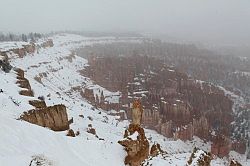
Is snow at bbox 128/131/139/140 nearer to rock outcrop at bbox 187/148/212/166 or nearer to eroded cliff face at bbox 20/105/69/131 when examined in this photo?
eroded cliff face at bbox 20/105/69/131

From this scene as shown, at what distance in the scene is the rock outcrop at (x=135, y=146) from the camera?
35281mm

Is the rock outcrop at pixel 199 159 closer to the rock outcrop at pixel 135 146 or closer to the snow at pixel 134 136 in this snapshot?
the rock outcrop at pixel 135 146

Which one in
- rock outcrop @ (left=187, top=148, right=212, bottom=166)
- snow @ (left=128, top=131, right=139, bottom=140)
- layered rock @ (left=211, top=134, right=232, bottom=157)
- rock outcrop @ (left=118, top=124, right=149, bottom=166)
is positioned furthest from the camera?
layered rock @ (left=211, top=134, right=232, bottom=157)

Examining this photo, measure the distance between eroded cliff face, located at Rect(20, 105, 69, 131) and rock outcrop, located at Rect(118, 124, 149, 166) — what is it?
825 cm

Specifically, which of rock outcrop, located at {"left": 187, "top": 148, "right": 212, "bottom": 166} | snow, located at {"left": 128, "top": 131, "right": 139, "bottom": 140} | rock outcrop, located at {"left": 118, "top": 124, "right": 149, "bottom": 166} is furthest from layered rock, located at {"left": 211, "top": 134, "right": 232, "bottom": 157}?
rock outcrop, located at {"left": 187, "top": 148, "right": 212, "bottom": 166}

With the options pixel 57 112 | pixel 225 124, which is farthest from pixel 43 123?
pixel 225 124

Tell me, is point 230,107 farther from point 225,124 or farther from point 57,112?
point 57,112

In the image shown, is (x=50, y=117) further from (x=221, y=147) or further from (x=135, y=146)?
(x=221, y=147)

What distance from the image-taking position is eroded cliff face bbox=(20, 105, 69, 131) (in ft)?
124

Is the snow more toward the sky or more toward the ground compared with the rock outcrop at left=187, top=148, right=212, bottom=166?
more toward the ground

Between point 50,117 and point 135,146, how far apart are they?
10999 mm

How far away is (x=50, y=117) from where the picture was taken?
41.0 metres

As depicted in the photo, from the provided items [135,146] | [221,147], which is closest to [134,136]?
[135,146]

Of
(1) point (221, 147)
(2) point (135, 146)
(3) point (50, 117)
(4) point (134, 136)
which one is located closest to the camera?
(2) point (135, 146)
